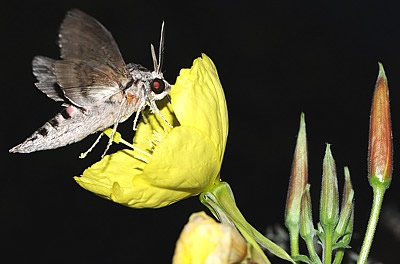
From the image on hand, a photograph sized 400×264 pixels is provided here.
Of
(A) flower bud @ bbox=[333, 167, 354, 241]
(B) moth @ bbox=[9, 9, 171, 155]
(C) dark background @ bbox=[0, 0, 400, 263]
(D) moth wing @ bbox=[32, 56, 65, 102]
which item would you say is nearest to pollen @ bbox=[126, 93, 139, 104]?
(B) moth @ bbox=[9, 9, 171, 155]

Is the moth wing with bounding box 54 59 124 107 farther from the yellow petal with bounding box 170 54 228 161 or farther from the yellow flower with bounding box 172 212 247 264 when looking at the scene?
the yellow flower with bounding box 172 212 247 264

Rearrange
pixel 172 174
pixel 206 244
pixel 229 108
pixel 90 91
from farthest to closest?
pixel 229 108
pixel 90 91
pixel 172 174
pixel 206 244

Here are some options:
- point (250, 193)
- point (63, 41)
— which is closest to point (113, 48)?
point (63, 41)

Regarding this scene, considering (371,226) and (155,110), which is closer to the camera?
(371,226)

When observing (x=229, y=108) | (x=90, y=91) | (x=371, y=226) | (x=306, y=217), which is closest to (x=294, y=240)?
(x=306, y=217)

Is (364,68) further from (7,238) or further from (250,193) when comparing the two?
(7,238)

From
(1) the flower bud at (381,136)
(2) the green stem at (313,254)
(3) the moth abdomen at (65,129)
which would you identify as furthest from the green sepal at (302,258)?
(3) the moth abdomen at (65,129)

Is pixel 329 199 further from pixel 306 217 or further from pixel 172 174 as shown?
pixel 172 174
